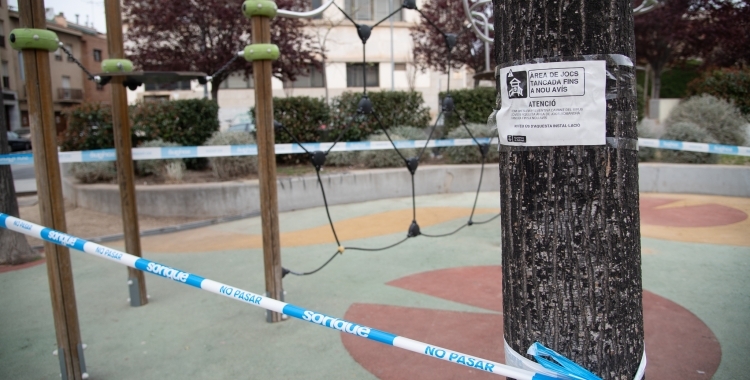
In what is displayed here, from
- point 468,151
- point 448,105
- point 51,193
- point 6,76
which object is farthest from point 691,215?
point 6,76

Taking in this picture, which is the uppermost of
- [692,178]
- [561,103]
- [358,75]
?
[358,75]

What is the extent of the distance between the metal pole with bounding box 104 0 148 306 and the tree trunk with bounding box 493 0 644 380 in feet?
11.7

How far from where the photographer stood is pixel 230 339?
12.4 feet

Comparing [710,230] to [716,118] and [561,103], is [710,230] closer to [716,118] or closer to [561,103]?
[716,118]

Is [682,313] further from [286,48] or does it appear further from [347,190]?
[286,48]

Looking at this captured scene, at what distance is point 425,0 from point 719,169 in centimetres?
1168

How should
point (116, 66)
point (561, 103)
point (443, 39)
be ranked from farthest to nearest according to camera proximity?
point (443, 39) < point (116, 66) < point (561, 103)

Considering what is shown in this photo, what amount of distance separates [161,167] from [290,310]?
775cm

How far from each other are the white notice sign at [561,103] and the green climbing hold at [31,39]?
2.76m

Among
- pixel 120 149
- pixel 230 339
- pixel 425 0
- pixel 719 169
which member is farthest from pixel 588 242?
pixel 425 0

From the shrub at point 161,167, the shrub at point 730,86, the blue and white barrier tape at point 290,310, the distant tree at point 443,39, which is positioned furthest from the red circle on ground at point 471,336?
the distant tree at point 443,39

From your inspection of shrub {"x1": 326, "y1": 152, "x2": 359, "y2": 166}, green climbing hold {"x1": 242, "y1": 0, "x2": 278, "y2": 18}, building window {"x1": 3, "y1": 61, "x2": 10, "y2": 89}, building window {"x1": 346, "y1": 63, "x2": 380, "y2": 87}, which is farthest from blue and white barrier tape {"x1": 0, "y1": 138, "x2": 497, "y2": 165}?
building window {"x1": 346, "y1": 63, "x2": 380, "y2": 87}

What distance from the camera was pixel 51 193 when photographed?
10.6 feet

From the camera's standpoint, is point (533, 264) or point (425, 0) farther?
point (425, 0)
